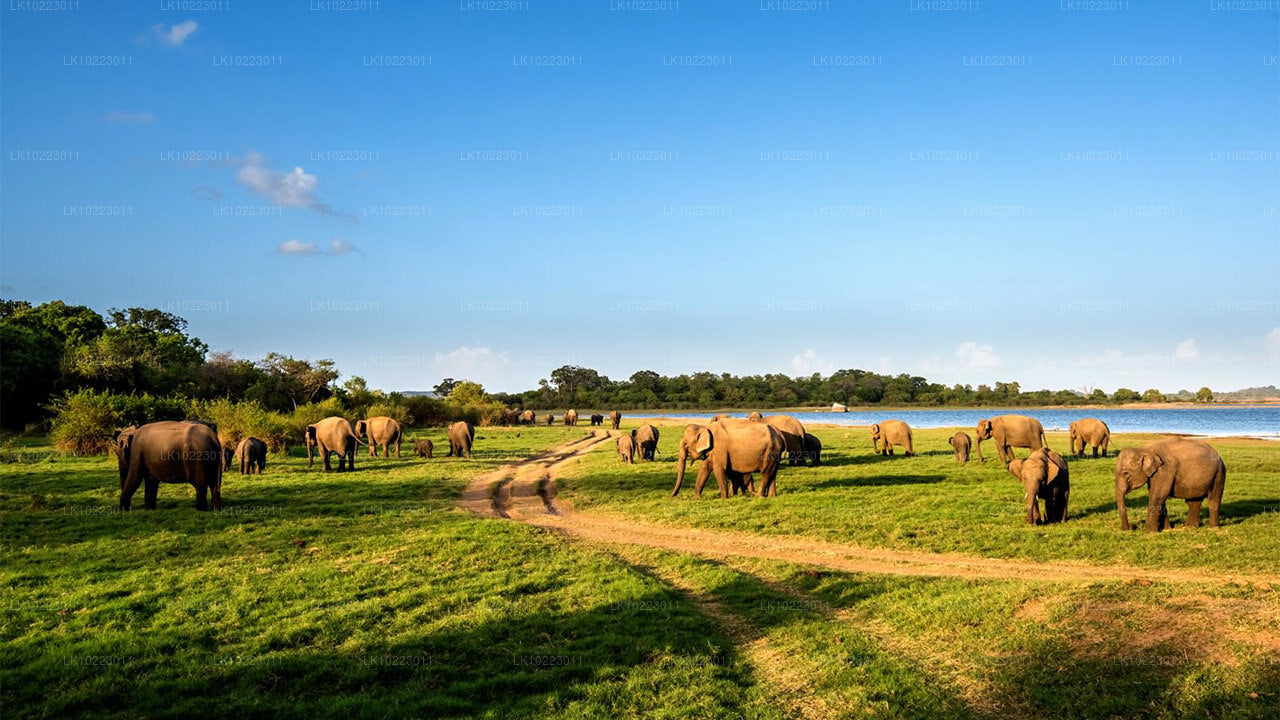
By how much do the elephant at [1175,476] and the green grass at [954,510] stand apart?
0.48m

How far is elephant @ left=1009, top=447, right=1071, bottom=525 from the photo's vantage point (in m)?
16.0

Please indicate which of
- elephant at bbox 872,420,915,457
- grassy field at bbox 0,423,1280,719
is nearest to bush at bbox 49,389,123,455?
grassy field at bbox 0,423,1280,719

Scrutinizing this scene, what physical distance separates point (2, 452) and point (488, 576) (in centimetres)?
2893

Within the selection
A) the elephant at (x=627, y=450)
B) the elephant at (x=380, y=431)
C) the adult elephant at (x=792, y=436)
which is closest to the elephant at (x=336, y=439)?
the elephant at (x=380, y=431)

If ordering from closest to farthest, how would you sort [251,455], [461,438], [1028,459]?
[1028,459]
[251,455]
[461,438]

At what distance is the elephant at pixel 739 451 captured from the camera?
20.6m

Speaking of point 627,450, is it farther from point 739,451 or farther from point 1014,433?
point 1014,433

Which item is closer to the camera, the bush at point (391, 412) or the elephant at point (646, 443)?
the elephant at point (646, 443)

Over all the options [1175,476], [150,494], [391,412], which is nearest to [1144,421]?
[391,412]

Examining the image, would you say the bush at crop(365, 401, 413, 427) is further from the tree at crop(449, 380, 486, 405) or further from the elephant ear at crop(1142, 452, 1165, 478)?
the elephant ear at crop(1142, 452, 1165, 478)

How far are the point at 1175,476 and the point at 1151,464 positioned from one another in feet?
1.74

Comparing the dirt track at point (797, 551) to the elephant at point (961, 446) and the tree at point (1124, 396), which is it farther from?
the tree at point (1124, 396)

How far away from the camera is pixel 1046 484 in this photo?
52.9ft

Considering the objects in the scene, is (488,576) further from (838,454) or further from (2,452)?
A: (2,452)
